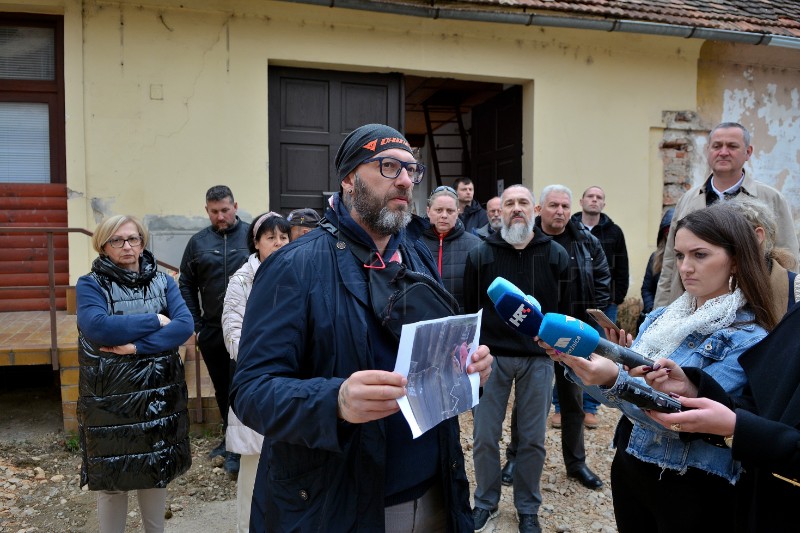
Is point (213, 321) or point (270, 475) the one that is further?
point (213, 321)

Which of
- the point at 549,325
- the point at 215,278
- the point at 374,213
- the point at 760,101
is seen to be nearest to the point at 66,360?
the point at 215,278

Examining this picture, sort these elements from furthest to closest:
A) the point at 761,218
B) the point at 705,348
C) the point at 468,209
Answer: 1. the point at 468,209
2. the point at 761,218
3. the point at 705,348

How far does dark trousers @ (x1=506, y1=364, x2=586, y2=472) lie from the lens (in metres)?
4.39

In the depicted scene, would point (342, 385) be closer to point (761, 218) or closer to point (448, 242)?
point (761, 218)

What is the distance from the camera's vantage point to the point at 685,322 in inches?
86.9

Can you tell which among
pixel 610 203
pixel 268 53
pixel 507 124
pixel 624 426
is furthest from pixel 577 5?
pixel 624 426

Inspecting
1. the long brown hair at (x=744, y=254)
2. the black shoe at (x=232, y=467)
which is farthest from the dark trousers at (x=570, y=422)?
the long brown hair at (x=744, y=254)

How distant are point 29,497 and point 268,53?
5092mm

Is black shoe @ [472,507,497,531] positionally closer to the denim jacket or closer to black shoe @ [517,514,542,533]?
black shoe @ [517,514,542,533]

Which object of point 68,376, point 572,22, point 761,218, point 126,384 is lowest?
point 68,376

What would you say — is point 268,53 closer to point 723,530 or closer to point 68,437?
point 68,437

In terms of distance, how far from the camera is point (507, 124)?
8.70 metres

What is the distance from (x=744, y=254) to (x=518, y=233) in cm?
191

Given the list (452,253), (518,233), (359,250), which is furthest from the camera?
(452,253)
